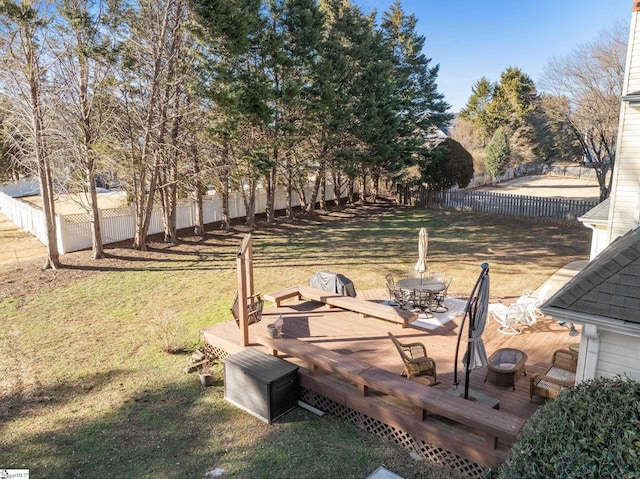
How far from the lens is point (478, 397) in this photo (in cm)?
598

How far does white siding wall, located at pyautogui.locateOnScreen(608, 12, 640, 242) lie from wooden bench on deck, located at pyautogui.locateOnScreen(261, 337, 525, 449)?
15.8 feet

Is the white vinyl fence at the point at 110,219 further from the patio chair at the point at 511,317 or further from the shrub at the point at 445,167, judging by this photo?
the patio chair at the point at 511,317

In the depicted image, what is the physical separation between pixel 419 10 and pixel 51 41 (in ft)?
80.3

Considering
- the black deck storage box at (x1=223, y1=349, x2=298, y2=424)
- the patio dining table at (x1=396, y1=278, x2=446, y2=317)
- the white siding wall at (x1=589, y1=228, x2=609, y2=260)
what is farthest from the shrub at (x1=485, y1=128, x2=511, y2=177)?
the black deck storage box at (x1=223, y1=349, x2=298, y2=424)

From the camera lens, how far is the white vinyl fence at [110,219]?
49.6 feet

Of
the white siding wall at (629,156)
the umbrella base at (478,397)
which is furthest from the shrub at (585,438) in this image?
the white siding wall at (629,156)

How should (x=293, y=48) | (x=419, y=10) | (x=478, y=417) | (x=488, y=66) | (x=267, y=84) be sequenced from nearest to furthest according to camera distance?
(x=478, y=417), (x=267, y=84), (x=293, y=48), (x=419, y=10), (x=488, y=66)

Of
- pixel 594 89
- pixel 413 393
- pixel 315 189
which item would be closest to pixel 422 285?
pixel 413 393

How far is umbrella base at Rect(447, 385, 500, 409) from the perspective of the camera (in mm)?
5832

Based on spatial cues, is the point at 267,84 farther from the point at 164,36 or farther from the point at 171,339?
the point at 171,339

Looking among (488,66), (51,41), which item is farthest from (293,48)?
(488,66)

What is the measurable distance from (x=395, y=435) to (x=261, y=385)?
78.7 inches

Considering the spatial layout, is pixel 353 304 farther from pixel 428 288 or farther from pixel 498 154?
pixel 498 154

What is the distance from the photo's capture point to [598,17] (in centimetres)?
2277
